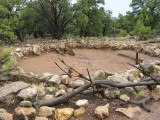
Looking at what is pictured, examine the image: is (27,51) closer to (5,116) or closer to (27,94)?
(27,94)

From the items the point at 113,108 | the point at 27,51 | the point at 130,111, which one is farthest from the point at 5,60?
the point at 27,51

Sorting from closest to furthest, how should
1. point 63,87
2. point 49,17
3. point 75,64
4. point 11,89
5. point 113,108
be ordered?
point 113,108
point 11,89
point 63,87
point 75,64
point 49,17

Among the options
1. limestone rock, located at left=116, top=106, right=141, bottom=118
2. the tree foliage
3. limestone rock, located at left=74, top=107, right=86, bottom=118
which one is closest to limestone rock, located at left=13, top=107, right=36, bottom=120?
limestone rock, located at left=74, top=107, right=86, bottom=118

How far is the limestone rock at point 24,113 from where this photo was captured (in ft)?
6.31

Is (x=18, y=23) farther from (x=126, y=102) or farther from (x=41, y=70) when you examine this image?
(x=126, y=102)

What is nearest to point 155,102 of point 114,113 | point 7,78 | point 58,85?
point 114,113

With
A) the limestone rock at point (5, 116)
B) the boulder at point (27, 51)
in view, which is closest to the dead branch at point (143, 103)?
the limestone rock at point (5, 116)

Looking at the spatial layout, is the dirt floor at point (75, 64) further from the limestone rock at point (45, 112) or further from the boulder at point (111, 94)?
the limestone rock at point (45, 112)

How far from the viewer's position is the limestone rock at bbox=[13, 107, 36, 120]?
6.31 ft

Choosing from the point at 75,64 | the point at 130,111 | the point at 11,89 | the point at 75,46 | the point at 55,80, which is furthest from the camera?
the point at 75,46

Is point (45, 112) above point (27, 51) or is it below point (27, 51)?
below

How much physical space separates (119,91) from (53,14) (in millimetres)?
14314

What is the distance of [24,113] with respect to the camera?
194cm

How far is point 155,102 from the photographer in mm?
2465
